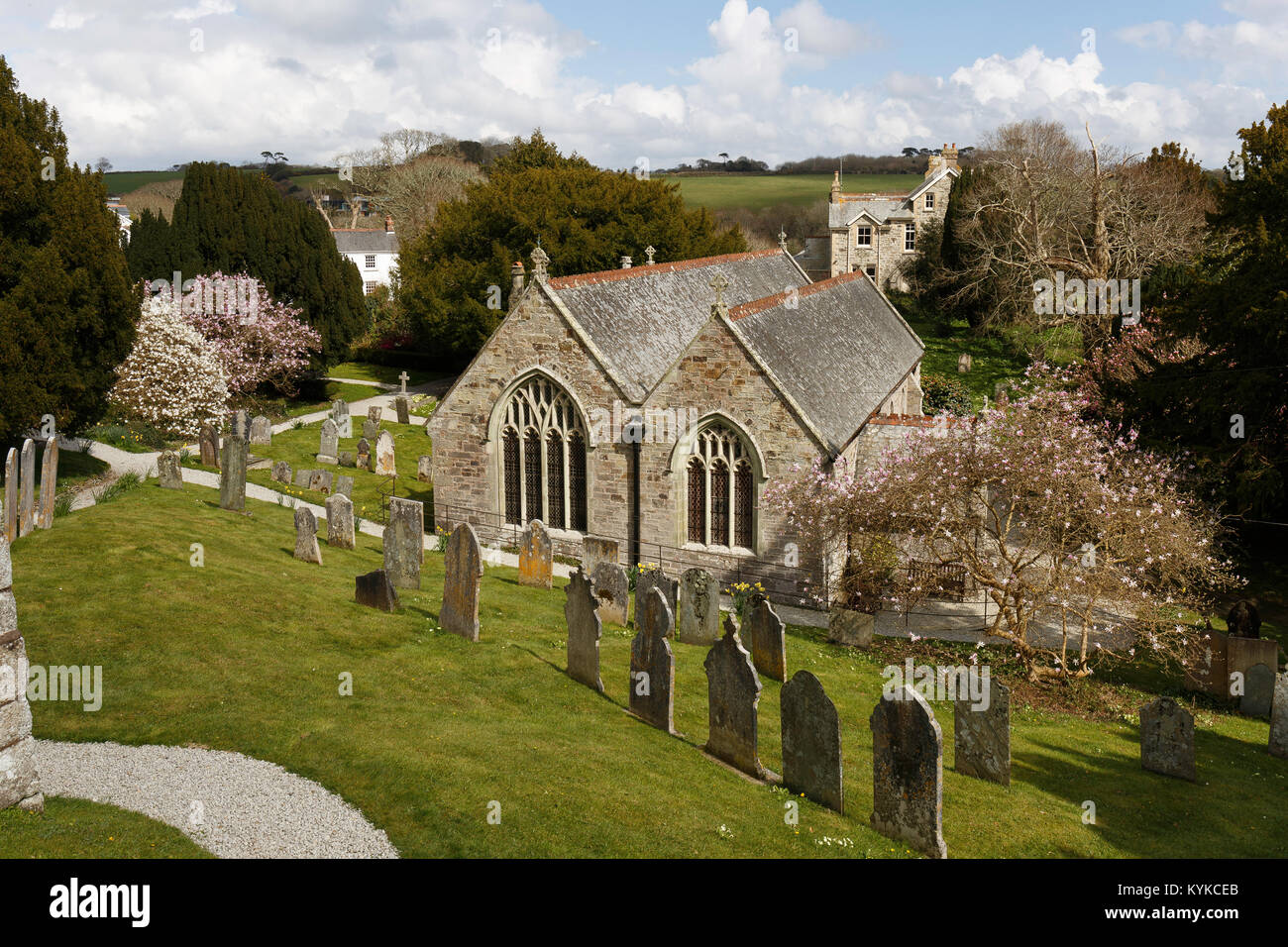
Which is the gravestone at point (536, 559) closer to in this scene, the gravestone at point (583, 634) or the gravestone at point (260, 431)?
the gravestone at point (583, 634)

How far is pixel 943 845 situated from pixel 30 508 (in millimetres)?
18882

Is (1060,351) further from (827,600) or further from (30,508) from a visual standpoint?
(30,508)

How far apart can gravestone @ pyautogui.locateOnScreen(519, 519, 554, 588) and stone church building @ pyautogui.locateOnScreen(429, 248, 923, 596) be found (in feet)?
8.27

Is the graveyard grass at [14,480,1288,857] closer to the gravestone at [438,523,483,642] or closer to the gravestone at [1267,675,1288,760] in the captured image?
the gravestone at [1267,675,1288,760]

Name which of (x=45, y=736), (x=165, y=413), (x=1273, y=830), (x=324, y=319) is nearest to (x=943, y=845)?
(x=1273, y=830)

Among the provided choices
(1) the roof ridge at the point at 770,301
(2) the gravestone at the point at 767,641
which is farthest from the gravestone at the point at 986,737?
(1) the roof ridge at the point at 770,301

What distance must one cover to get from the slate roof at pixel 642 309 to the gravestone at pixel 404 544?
644cm

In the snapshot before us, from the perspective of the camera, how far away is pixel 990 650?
20.9m

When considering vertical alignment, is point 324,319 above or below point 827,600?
above

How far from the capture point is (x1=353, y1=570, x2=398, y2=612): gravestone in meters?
19.7

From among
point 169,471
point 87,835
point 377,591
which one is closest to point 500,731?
point 87,835

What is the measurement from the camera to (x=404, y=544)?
72.5 feet

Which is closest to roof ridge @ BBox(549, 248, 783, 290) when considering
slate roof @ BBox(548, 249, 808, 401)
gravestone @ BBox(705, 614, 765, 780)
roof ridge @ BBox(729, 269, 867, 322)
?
slate roof @ BBox(548, 249, 808, 401)

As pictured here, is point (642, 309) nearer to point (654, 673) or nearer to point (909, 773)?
point (654, 673)
